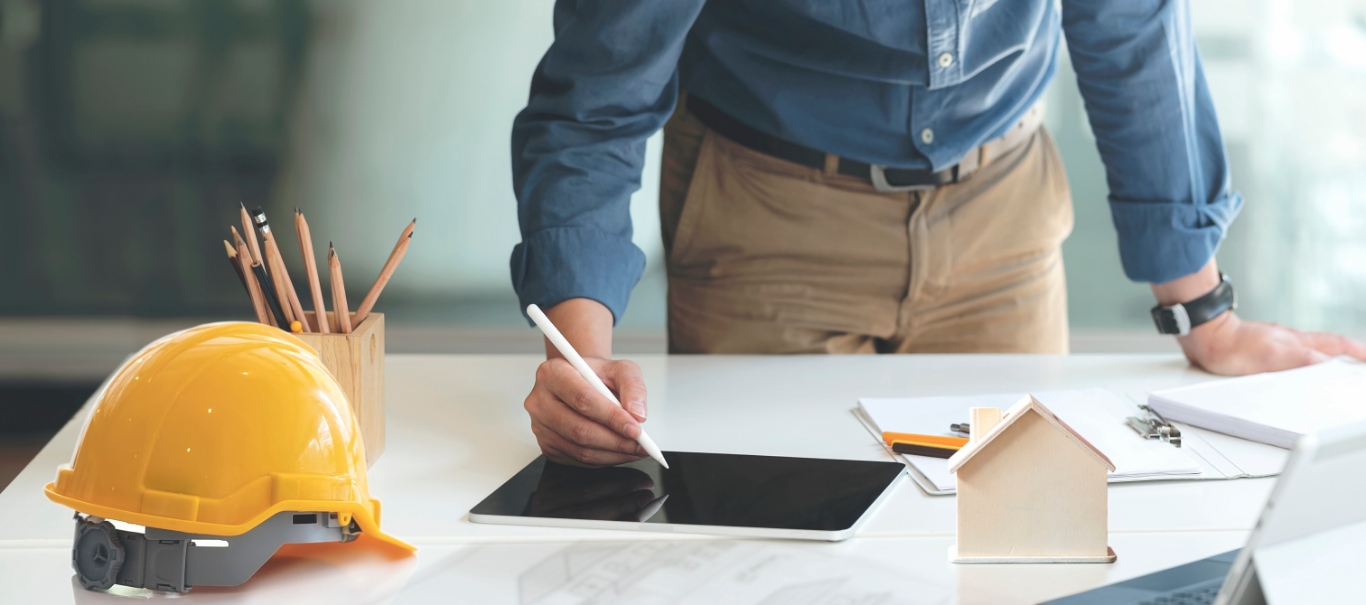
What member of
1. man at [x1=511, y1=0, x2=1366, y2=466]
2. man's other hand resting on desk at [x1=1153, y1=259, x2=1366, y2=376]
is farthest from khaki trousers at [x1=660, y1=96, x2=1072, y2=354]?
man's other hand resting on desk at [x1=1153, y1=259, x2=1366, y2=376]

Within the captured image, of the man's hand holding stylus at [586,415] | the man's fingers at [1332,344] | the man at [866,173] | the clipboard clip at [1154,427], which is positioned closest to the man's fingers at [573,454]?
the man's hand holding stylus at [586,415]

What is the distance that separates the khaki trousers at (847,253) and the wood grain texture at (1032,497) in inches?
28.7

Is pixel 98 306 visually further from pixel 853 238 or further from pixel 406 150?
pixel 853 238

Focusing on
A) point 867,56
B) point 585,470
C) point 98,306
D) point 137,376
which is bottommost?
point 98,306

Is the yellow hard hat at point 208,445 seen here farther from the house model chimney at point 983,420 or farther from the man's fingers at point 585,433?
the house model chimney at point 983,420

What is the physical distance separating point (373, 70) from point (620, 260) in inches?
96.2

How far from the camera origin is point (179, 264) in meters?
3.35

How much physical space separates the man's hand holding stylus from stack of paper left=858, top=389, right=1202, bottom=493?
0.24 m

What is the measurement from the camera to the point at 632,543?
2.36 feet

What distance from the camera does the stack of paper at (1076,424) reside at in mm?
834

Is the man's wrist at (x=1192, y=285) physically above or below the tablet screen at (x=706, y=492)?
above

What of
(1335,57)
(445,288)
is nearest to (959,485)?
(445,288)

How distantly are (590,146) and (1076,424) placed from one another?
0.56m

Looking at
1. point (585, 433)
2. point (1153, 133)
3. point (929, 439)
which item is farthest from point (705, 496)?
point (1153, 133)
